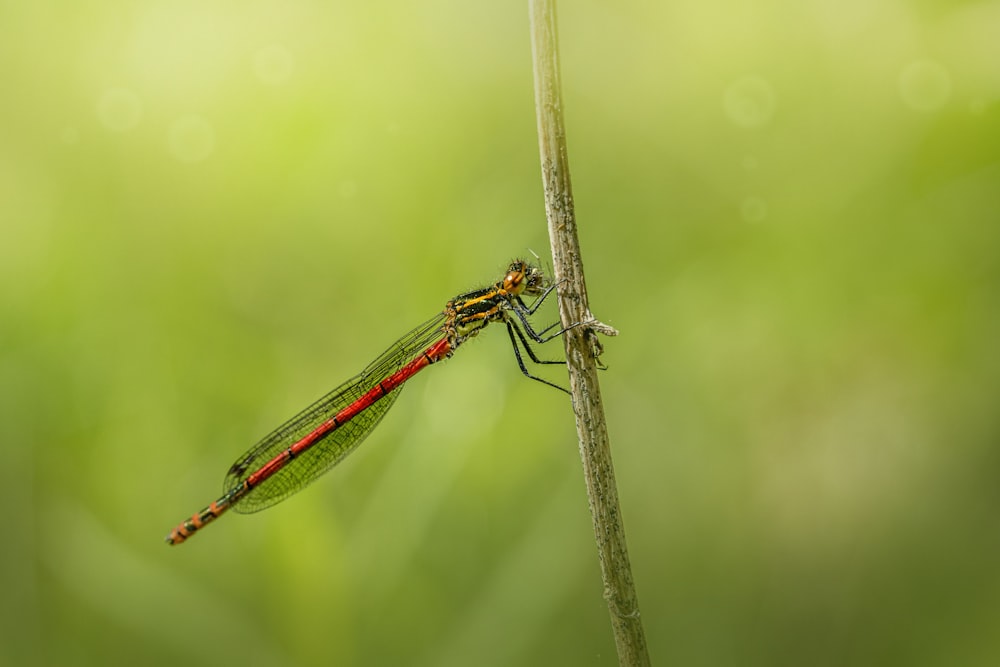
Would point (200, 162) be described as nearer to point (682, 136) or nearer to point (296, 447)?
point (296, 447)

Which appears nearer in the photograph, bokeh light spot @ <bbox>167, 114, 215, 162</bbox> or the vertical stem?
the vertical stem

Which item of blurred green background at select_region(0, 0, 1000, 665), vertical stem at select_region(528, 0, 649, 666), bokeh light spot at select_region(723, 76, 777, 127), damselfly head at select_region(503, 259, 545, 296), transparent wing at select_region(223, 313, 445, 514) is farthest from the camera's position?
bokeh light spot at select_region(723, 76, 777, 127)

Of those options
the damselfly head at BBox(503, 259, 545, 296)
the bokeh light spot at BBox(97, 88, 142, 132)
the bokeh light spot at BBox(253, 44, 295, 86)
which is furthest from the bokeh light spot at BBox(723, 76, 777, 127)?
the bokeh light spot at BBox(97, 88, 142, 132)

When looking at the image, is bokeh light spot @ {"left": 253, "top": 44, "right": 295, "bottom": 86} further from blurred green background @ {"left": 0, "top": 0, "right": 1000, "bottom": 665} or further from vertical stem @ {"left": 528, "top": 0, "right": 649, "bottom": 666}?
vertical stem @ {"left": 528, "top": 0, "right": 649, "bottom": 666}

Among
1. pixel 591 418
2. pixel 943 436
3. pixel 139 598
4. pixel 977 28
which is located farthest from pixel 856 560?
pixel 139 598

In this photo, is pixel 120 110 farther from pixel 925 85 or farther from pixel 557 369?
pixel 925 85

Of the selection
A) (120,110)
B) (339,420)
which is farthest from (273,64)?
(339,420)

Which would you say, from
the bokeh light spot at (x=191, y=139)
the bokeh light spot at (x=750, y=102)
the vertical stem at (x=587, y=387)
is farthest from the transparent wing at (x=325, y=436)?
the bokeh light spot at (x=750, y=102)
